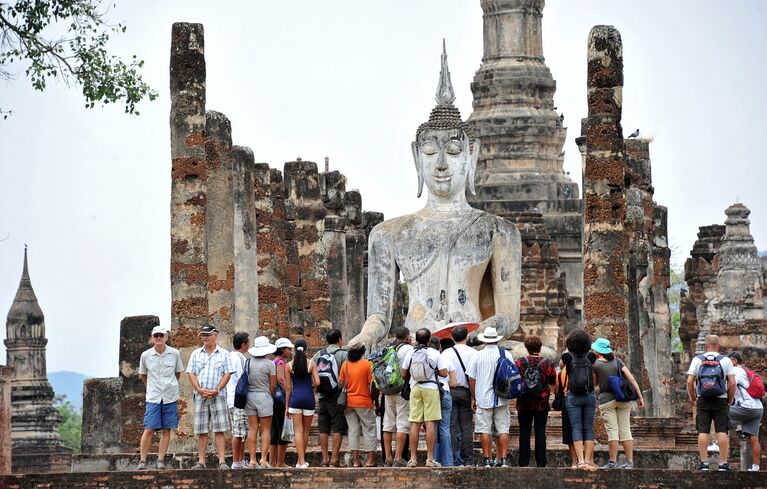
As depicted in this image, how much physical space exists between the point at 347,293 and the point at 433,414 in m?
17.4

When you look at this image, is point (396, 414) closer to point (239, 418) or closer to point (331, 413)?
point (331, 413)

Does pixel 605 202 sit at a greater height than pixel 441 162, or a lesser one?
lesser

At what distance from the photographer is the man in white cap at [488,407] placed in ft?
85.8

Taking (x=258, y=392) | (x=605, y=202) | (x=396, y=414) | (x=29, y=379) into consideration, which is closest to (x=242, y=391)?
(x=258, y=392)

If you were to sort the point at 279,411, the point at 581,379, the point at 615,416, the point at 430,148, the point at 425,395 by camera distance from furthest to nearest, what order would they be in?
1. the point at 430,148
2. the point at 279,411
3. the point at 615,416
4. the point at 425,395
5. the point at 581,379

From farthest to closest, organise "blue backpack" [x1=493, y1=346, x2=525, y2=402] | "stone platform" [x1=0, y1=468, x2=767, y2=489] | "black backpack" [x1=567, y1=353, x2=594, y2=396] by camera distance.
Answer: "blue backpack" [x1=493, y1=346, x2=525, y2=402], "black backpack" [x1=567, y1=353, x2=594, y2=396], "stone platform" [x1=0, y1=468, x2=767, y2=489]

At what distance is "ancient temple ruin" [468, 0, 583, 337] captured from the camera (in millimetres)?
61281

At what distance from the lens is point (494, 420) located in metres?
26.3

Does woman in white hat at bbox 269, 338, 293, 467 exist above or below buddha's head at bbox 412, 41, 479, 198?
below

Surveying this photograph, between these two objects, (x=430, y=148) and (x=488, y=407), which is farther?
(x=430, y=148)

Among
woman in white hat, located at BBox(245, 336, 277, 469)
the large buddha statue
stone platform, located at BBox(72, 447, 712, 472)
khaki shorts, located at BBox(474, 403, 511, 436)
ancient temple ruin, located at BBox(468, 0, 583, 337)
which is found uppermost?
ancient temple ruin, located at BBox(468, 0, 583, 337)

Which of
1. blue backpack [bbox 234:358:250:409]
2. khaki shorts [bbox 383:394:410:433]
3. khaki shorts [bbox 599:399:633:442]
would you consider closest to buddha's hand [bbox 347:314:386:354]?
khaki shorts [bbox 383:394:410:433]

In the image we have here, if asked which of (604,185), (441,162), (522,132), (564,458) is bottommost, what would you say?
(564,458)

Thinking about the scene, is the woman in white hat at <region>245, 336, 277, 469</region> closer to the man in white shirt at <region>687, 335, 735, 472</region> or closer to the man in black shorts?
the man in black shorts
